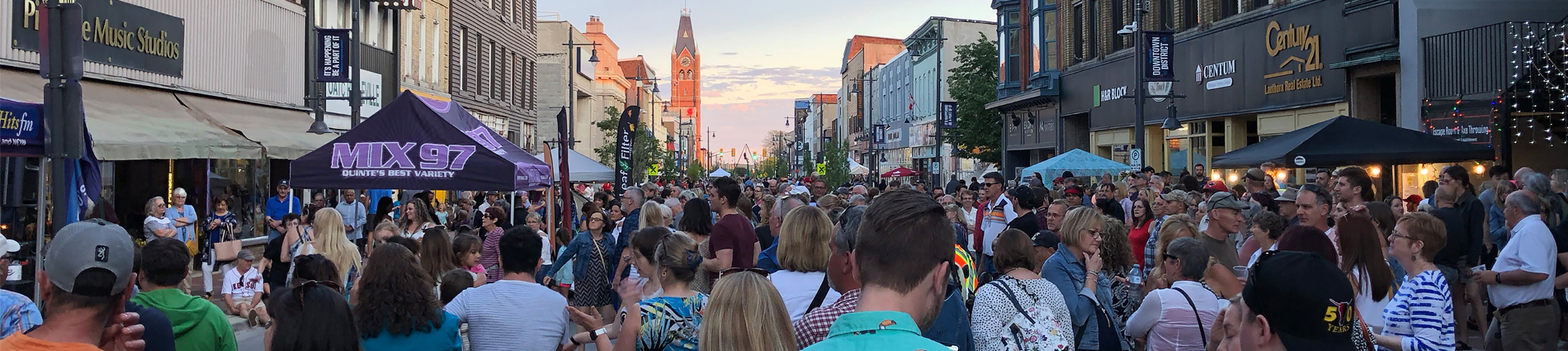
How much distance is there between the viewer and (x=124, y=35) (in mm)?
16062

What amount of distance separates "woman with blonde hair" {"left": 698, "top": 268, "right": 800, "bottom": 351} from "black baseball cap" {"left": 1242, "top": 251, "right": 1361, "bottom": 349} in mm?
1380

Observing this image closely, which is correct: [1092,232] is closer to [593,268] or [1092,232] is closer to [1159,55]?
[593,268]

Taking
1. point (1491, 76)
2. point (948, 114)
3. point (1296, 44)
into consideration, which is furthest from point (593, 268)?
point (948, 114)

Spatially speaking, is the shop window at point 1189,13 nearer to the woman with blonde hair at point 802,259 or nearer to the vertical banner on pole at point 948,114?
the vertical banner on pole at point 948,114

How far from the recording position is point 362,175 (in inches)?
375

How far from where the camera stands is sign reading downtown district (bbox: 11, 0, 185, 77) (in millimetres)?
13633

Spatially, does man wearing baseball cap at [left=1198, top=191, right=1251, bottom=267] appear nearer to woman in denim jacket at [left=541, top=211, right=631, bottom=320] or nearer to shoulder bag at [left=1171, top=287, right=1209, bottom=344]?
shoulder bag at [left=1171, top=287, right=1209, bottom=344]

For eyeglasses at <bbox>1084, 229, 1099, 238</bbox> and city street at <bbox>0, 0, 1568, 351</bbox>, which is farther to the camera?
eyeglasses at <bbox>1084, 229, 1099, 238</bbox>

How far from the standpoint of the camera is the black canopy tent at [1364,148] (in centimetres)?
1166

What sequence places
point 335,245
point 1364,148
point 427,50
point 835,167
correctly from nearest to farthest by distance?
point 335,245
point 1364,148
point 427,50
point 835,167

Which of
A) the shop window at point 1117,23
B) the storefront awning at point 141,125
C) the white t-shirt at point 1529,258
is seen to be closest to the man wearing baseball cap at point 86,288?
the white t-shirt at point 1529,258

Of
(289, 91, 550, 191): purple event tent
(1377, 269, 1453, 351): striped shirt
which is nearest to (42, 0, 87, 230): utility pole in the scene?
(289, 91, 550, 191): purple event tent

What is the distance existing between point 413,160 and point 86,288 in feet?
21.3

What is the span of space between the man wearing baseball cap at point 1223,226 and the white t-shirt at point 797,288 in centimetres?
343
